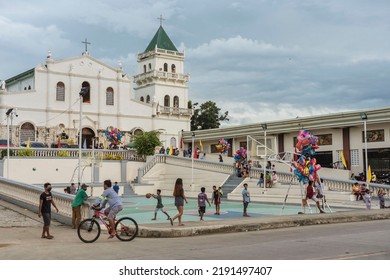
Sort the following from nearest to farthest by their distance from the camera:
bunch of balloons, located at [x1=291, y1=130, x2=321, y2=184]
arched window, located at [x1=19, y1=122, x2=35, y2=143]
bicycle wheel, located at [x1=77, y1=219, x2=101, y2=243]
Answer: bicycle wheel, located at [x1=77, y1=219, x2=101, y2=243]
bunch of balloons, located at [x1=291, y1=130, x2=321, y2=184]
arched window, located at [x1=19, y1=122, x2=35, y2=143]

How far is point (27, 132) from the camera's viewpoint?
4984cm

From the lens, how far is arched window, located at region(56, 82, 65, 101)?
5234 cm

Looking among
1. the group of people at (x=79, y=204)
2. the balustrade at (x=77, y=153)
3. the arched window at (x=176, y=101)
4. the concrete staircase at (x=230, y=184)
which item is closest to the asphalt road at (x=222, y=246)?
the group of people at (x=79, y=204)

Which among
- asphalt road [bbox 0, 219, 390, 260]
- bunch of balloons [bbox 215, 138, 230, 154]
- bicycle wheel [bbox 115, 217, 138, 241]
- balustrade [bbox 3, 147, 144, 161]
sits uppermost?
bunch of balloons [bbox 215, 138, 230, 154]

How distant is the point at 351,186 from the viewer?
28016 mm

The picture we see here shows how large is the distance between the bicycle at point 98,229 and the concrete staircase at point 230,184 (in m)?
19.9

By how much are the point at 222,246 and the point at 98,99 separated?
44.7m

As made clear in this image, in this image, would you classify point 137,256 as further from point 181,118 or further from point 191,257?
point 181,118

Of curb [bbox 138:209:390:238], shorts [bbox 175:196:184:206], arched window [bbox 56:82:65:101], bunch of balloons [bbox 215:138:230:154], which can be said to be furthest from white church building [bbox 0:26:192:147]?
curb [bbox 138:209:390:238]

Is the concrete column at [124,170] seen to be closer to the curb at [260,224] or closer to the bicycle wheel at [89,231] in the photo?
the curb at [260,224]

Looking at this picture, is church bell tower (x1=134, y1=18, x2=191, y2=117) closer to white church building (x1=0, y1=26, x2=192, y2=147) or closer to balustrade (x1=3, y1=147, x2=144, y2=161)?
white church building (x1=0, y1=26, x2=192, y2=147)

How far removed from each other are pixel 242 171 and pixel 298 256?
25015 mm

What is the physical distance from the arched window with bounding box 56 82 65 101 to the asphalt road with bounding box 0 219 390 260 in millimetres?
37417

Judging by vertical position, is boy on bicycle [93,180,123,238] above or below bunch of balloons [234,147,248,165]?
below
